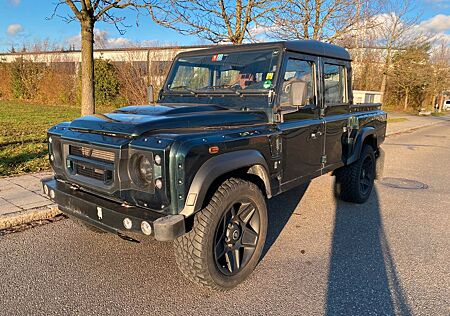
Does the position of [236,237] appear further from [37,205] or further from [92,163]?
[37,205]

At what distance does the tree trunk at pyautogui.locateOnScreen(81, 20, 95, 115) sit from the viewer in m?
6.97

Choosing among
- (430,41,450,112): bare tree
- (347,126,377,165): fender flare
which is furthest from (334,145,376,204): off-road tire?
(430,41,450,112): bare tree

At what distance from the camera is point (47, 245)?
12.2 ft

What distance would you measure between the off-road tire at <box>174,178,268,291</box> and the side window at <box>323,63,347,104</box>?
2.04m

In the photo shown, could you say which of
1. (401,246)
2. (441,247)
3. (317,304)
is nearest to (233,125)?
(317,304)

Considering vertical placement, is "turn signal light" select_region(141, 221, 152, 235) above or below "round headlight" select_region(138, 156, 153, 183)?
below

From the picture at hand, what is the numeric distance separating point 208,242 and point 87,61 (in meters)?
5.75

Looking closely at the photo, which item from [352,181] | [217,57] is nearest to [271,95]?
[217,57]

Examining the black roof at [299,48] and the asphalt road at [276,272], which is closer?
the asphalt road at [276,272]

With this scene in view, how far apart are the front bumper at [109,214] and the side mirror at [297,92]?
1.76 meters

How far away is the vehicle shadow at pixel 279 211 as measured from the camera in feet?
13.2

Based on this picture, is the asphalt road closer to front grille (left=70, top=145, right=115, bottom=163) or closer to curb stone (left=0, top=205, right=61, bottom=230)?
curb stone (left=0, top=205, right=61, bottom=230)

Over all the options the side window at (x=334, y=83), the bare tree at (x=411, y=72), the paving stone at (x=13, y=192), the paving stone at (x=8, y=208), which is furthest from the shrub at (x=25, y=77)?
the bare tree at (x=411, y=72)

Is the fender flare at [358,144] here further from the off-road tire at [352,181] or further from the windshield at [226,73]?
the windshield at [226,73]
